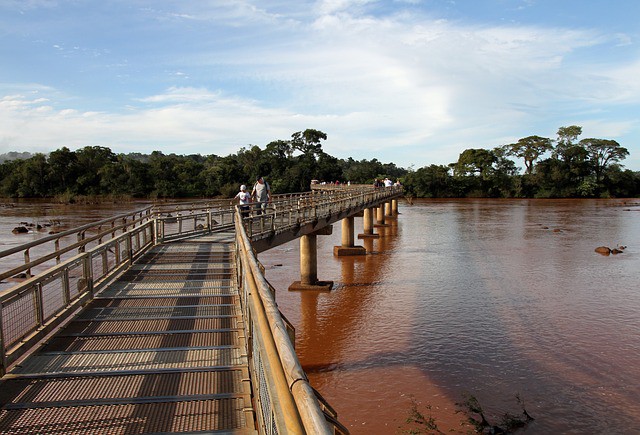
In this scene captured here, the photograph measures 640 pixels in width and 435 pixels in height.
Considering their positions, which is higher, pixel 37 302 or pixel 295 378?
pixel 295 378

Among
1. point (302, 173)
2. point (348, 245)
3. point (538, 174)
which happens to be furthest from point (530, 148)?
point (348, 245)

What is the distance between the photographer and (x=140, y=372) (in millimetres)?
4941

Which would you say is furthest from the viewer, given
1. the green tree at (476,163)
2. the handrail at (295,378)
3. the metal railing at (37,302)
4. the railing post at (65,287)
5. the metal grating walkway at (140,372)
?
the green tree at (476,163)

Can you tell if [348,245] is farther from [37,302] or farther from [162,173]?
[162,173]

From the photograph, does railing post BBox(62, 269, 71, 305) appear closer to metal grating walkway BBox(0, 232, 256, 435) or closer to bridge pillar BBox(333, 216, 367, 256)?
metal grating walkway BBox(0, 232, 256, 435)

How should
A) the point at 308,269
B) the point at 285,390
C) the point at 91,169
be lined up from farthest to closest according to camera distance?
1. the point at 91,169
2. the point at 308,269
3. the point at 285,390

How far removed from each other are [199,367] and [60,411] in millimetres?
1284

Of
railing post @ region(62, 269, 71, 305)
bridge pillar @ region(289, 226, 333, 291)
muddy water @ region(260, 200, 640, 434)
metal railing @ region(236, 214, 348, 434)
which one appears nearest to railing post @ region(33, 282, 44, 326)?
railing post @ region(62, 269, 71, 305)

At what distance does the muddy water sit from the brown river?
4cm

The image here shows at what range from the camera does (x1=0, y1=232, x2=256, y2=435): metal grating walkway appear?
4.03 metres

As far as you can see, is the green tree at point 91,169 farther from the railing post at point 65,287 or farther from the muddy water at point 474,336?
the railing post at point 65,287

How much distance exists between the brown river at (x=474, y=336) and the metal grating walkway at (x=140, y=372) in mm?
4600

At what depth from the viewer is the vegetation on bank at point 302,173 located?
84.8 meters

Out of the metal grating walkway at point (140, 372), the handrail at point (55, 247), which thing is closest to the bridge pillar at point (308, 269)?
the handrail at point (55, 247)
